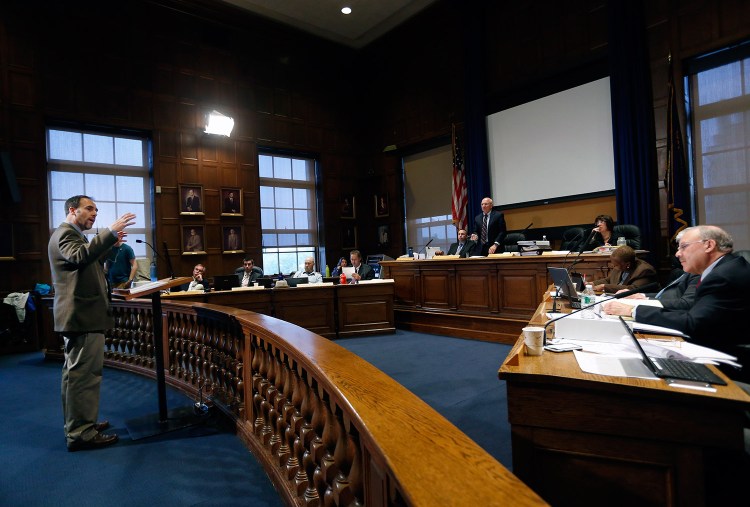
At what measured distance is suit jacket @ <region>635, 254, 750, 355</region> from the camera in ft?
5.74

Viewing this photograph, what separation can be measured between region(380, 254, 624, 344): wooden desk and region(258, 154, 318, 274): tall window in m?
2.99

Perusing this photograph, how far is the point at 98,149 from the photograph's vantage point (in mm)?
6742

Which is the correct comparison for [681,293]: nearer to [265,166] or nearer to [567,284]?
[567,284]

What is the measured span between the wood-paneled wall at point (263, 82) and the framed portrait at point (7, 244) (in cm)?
8

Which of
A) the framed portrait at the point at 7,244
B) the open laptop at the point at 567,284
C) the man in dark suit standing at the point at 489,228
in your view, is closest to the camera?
the open laptop at the point at 567,284

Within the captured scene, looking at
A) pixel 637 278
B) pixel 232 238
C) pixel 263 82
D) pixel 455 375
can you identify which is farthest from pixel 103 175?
pixel 637 278

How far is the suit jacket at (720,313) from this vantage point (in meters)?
1.75

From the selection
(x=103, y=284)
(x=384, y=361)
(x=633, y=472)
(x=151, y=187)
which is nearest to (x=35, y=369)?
(x=103, y=284)

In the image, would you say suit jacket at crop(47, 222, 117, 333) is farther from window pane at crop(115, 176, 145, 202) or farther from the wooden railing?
window pane at crop(115, 176, 145, 202)

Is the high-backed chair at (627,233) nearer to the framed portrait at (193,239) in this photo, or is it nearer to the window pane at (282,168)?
the window pane at (282,168)

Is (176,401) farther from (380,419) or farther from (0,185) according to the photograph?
(0,185)

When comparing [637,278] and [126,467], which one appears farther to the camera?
[637,278]

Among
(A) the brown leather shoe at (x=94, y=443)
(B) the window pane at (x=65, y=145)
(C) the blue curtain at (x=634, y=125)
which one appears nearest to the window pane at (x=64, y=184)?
(B) the window pane at (x=65, y=145)

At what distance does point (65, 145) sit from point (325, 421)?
23.9 ft
